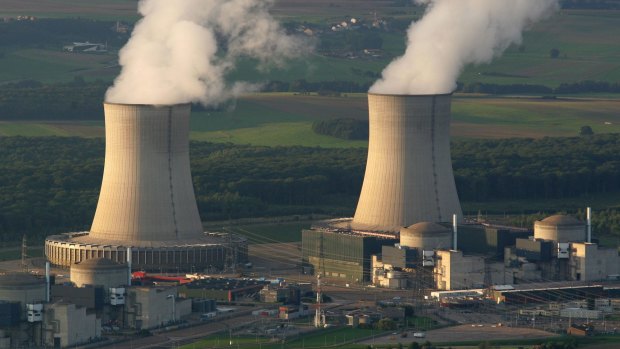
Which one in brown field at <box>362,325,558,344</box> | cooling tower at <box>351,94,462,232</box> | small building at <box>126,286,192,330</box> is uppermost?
cooling tower at <box>351,94,462,232</box>

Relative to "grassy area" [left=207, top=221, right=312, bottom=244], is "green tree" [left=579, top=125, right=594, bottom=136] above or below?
above

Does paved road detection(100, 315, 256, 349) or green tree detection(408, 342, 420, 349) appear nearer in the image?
green tree detection(408, 342, 420, 349)

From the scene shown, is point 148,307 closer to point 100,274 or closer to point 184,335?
point 184,335

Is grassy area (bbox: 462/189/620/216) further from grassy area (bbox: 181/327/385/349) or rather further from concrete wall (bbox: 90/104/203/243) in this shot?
grassy area (bbox: 181/327/385/349)

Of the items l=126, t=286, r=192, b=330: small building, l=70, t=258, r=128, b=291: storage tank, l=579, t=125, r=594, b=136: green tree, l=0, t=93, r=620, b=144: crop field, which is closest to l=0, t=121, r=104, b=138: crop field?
l=0, t=93, r=620, b=144: crop field

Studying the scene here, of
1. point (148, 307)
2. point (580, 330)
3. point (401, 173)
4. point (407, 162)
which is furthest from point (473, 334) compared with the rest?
point (407, 162)

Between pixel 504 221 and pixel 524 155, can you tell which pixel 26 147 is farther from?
pixel 504 221
